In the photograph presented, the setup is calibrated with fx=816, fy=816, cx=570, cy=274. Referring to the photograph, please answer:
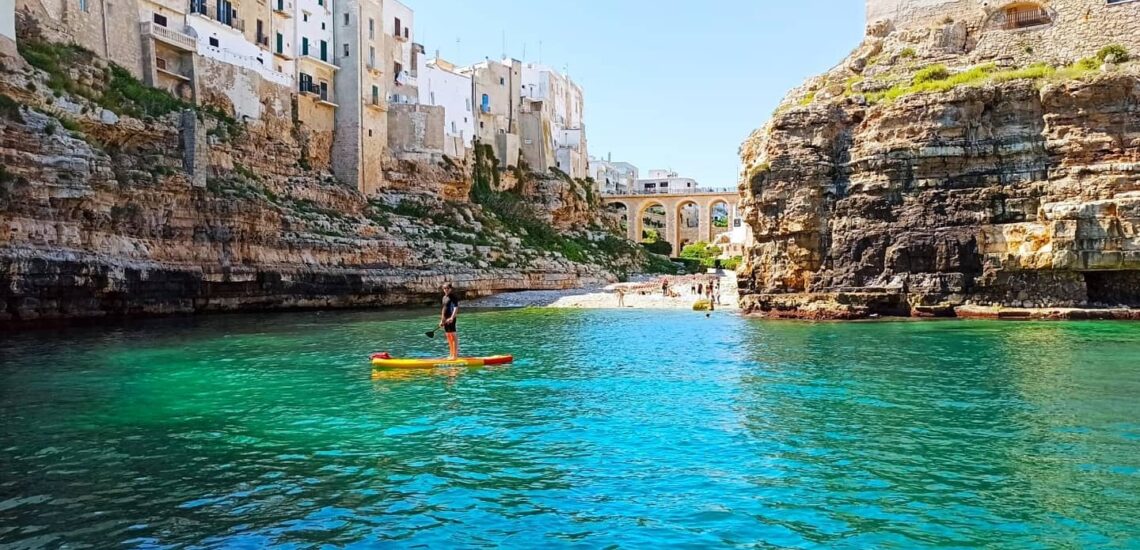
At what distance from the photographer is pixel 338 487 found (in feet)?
29.1

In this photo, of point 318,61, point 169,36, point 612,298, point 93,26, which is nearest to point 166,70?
point 169,36

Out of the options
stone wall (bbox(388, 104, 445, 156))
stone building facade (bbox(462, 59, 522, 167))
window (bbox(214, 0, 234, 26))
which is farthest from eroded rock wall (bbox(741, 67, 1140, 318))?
stone building facade (bbox(462, 59, 522, 167))

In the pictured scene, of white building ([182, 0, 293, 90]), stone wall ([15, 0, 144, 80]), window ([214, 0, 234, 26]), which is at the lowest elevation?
stone wall ([15, 0, 144, 80])

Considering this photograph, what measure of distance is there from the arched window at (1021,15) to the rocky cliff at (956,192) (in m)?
2.64

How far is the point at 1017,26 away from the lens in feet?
118

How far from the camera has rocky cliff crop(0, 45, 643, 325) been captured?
97.5 feet

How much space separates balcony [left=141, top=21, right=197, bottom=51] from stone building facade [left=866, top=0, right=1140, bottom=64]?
3478cm

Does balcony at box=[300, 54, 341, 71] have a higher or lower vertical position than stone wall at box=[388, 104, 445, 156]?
higher

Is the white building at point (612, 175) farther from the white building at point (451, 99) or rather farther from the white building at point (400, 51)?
the white building at point (400, 51)

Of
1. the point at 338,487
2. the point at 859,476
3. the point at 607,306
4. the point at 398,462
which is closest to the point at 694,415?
the point at 859,476

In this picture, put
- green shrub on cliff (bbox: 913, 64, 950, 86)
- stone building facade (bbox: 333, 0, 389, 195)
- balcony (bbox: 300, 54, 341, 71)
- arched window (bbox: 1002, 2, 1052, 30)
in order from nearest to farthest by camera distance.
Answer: green shrub on cliff (bbox: 913, 64, 950, 86) → arched window (bbox: 1002, 2, 1052, 30) → balcony (bbox: 300, 54, 341, 71) → stone building facade (bbox: 333, 0, 389, 195)

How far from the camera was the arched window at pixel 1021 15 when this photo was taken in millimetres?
35000

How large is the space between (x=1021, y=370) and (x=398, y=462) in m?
13.4

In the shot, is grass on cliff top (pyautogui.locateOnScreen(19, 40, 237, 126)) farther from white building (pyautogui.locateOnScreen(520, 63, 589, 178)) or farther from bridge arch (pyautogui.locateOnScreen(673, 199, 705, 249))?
bridge arch (pyautogui.locateOnScreen(673, 199, 705, 249))
